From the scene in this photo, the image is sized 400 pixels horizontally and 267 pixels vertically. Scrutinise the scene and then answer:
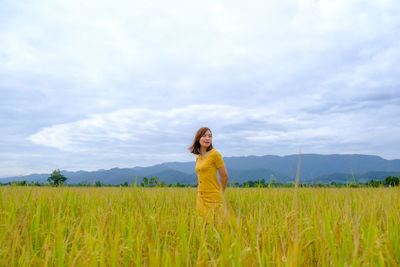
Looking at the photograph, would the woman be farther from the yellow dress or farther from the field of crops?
the field of crops

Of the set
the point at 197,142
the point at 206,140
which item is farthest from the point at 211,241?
the point at 197,142

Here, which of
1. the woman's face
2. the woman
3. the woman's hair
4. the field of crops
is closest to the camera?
the field of crops

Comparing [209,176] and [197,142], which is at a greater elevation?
[197,142]

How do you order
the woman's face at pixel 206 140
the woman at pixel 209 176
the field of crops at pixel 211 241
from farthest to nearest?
the woman's face at pixel 206 140, the woman at pixel 209 176, the field of crops at pixel 211 241

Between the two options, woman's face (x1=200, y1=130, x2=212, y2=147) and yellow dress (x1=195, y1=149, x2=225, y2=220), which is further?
woman's face (x1=200, y1=130, x2=212, y2=147)

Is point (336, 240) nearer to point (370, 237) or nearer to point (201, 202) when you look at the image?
point (370, 237)

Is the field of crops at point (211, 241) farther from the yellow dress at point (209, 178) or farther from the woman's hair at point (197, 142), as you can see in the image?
the woman's hair at point (197, 142)

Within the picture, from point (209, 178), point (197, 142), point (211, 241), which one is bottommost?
point (211, 241)

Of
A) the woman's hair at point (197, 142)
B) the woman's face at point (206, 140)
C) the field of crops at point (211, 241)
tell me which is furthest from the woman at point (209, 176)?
the field of crops at point (211, 241)

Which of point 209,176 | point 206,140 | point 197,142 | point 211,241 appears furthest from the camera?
point 197,142

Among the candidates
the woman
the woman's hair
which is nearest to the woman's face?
the woman

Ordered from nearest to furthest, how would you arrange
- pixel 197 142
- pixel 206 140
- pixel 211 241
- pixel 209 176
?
1. pixel 211 241
2. pixel 209 176
3. pixel 206 140
4. pixel 197 142

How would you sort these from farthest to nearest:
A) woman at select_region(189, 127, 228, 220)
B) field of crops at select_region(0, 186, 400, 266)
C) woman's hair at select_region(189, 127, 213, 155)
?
woman's hair at select_region(189, 127, 213, 155) < woman at select_region(189, 127, 228, 220) < field of crops at select_region(0, 186, 400, 266)

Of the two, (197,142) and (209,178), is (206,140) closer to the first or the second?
(197,142)
